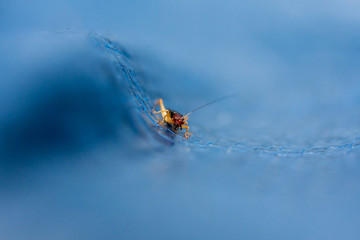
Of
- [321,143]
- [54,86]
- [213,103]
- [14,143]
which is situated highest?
[213,103]

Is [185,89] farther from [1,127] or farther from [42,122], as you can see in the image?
[1,127]

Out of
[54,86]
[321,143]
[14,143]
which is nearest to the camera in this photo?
[14,143]

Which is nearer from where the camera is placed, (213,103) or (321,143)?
(321,143)

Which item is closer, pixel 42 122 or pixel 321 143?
pixel 42 122

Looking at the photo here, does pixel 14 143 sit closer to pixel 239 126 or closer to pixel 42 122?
pixel 42 122

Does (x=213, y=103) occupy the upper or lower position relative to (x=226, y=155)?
upper

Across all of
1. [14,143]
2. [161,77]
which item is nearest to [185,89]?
[161,77]

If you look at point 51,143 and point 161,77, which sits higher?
point 161,77

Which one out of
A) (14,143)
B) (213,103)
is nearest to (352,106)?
(213,103)

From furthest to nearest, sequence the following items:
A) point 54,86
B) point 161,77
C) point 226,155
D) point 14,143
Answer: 1. point 161,77
2. point 226,155
3. point 54,86
4. point 14,143
